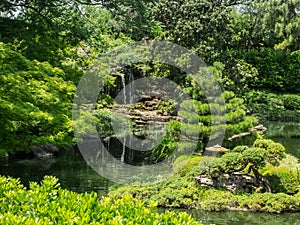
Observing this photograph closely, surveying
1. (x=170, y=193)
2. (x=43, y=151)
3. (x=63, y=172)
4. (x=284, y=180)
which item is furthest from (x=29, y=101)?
(x=43, y=151)

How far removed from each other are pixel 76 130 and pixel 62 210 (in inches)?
159

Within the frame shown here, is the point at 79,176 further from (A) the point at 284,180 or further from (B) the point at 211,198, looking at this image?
(A) the point at 284,180

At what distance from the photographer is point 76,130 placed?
22.1ft

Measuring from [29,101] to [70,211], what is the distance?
330 cm

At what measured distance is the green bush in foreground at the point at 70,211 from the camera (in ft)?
8.68

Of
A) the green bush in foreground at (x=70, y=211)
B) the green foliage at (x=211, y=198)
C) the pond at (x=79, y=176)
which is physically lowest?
the pond at (x=79, y=176)

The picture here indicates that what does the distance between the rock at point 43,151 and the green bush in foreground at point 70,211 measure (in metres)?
9.48

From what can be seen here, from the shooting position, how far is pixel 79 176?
10.2 meters

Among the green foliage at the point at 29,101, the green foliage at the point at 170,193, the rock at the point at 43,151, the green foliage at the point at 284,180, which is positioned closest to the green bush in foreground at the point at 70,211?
the green foliage at the point at 29,101

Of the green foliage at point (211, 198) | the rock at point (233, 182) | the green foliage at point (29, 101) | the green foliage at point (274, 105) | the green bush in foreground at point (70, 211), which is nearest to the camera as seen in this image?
the green bush in foreground at point (70, 211)

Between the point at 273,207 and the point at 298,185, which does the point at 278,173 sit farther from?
the point at 273,207

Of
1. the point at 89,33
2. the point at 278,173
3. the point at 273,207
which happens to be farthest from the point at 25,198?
the point at 278,173

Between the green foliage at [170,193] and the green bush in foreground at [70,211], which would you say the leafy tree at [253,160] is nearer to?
the green foliage at [170,193]

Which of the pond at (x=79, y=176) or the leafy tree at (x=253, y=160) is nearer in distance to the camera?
the pond at (x=79, y=176)
